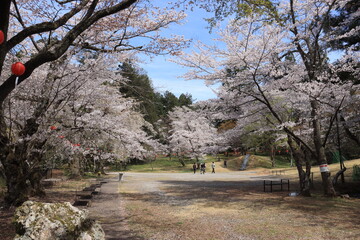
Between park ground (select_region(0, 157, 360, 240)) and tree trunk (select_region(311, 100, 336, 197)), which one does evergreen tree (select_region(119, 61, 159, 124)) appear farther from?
tree trunk (select_region(311, 100, 336, 197))

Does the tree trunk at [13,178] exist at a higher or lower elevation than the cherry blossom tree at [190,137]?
lower

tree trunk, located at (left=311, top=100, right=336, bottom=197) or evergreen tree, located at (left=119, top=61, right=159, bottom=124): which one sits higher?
evergreen tree, located at (left=119, top=61, right=159, bottom=124)

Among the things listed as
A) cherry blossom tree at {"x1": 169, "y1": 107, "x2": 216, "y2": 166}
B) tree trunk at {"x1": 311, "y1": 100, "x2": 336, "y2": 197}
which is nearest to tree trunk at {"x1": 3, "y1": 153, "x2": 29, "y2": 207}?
tree trunk at {"x1": 311, "y1": 100, "x2": 336, "y2": 197}

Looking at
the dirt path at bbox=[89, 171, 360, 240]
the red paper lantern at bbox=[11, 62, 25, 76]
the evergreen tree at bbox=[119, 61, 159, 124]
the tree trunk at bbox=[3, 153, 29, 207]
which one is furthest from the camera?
the evergreen tree at bbox=[119, 61, 159, 124]

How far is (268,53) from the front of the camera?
11.4 metres

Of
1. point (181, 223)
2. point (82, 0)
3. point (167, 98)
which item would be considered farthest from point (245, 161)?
point (82, 0)

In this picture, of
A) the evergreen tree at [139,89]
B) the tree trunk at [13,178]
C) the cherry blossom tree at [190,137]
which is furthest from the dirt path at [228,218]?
the cherry blossom tree at [190,137]

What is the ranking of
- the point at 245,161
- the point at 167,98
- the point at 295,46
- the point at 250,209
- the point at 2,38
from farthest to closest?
the point at 167,98 < the point at 245,161 < the point at 295,46 < the point at 250,209 < the point at 2,38

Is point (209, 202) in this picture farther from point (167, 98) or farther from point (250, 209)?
point (167, 98)

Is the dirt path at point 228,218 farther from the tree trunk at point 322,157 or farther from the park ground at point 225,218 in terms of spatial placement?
the tree trunk at point 322,157

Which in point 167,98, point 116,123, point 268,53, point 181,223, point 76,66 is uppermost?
point 167,98

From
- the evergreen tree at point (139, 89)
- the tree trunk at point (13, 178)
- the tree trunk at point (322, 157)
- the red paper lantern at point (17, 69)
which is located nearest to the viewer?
the red paper lantern at point (17, 69)

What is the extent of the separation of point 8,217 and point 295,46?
12.1 metres

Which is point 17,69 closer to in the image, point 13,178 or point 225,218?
point 13,178
